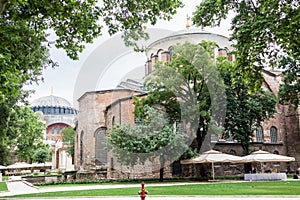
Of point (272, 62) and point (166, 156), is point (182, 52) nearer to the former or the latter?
point (166, 156)

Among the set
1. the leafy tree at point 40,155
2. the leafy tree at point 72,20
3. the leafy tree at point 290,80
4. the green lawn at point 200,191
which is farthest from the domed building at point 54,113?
the leafy tree at point 72,20

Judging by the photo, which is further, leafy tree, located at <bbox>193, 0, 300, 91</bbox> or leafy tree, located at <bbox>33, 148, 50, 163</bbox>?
leafy tree, located at <bbox>33, 148, 50, 163</bbox>

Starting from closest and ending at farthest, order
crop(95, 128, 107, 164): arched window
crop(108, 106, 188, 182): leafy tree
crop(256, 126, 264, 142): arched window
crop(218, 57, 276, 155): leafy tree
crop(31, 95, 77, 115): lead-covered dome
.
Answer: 1. crop(108, 106, 188, 182): leafy tree
2. crop(218, 57, 276, 155): leafy tree
3. crop(95, 128, 107, 164): arched window
4. crop(256, 126, 264, 142): arched window
5. crop(31, 95, 77, 115): lead-covered dome

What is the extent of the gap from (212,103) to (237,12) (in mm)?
14810

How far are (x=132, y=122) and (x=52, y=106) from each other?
218 feet

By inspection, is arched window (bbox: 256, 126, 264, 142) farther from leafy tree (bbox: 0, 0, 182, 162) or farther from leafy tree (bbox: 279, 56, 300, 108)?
leafy tree (bbox: 0, 0, 182, 162)

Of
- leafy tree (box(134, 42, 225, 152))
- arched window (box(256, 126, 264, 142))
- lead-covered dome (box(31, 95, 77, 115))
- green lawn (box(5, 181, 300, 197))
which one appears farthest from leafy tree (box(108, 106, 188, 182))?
lead-covered dome (box(31, 95, 77, 115))

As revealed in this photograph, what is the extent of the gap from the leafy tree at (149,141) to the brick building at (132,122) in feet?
16.7

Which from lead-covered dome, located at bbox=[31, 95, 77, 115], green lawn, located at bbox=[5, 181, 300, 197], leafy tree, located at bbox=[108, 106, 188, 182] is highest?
lead-covered dome, located at bbox=[31, 95, 77, 115]

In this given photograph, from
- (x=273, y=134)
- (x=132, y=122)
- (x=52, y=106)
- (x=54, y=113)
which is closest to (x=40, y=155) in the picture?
(x=132, y=122)

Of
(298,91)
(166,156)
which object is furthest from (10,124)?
(298,91)

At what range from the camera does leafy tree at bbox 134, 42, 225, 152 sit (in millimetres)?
26062

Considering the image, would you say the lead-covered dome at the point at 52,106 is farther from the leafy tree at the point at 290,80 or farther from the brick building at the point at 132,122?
the leafy tree at the point at 290,80

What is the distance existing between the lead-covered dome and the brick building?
182 ft
